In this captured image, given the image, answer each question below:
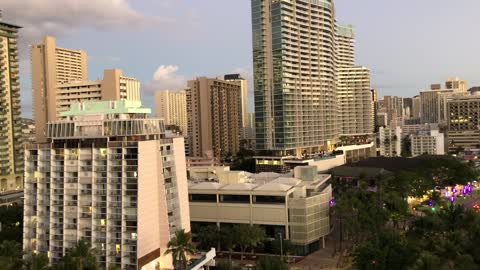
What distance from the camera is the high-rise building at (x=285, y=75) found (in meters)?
174

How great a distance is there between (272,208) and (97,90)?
4758 inches

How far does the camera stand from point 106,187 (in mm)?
68438

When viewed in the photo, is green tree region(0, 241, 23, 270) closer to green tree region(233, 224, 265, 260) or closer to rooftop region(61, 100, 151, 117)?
rooftop region(61, 100, 151, 117)

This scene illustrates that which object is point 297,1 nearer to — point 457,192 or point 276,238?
point 457,192

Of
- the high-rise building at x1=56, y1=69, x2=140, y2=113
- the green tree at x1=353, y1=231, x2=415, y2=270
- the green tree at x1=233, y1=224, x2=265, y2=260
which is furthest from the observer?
the high-rise building at x1=56, y1=69, x2=140, y2=113

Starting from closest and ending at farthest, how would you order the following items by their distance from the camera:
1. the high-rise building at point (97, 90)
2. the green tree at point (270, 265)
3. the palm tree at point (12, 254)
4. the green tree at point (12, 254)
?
the green tree at point (12, 254)
the palm tree at point (12, 254)
the green tree at point (270, 265)
the high-rise building at point (97, 90)

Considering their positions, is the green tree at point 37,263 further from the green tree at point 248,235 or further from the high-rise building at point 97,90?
the high-rise building at point 97,90

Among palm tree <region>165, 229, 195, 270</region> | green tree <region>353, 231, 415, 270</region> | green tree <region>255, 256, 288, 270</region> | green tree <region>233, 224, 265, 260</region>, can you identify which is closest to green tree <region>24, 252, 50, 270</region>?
palm tree <region>165, 229, 195, 270</region>

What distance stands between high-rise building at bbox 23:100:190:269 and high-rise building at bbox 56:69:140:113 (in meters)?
115

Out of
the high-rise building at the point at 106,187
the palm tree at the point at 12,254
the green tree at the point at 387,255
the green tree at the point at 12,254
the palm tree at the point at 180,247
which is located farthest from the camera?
the high-rise building at the point at 106,187

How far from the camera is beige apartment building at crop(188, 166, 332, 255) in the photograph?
88.5m

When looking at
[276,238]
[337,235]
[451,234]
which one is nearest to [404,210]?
[337,235]

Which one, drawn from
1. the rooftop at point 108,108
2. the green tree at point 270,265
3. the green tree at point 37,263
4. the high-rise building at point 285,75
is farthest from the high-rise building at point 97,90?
the green tree at point 270,265

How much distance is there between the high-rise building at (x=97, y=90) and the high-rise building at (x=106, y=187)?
115447mm
